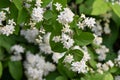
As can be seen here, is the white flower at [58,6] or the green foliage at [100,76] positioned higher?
the white flower at [58,6]

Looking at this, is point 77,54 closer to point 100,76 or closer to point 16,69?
point 100,76

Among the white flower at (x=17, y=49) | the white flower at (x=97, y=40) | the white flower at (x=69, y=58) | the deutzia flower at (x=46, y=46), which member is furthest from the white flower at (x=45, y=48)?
the white flower at (x=69, y=58)

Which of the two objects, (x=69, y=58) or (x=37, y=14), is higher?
(x=37, y=14)

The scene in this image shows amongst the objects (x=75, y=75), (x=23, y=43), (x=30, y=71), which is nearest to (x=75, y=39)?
(x=75, y=75)

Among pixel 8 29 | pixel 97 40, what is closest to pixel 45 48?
pixel 97 40

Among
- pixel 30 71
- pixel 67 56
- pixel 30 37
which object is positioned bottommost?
pixel 67 56

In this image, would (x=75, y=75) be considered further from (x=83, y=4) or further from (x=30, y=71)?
(x=83, y=4)

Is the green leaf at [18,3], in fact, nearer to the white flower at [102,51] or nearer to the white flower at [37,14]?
the white flower at [37,14]
